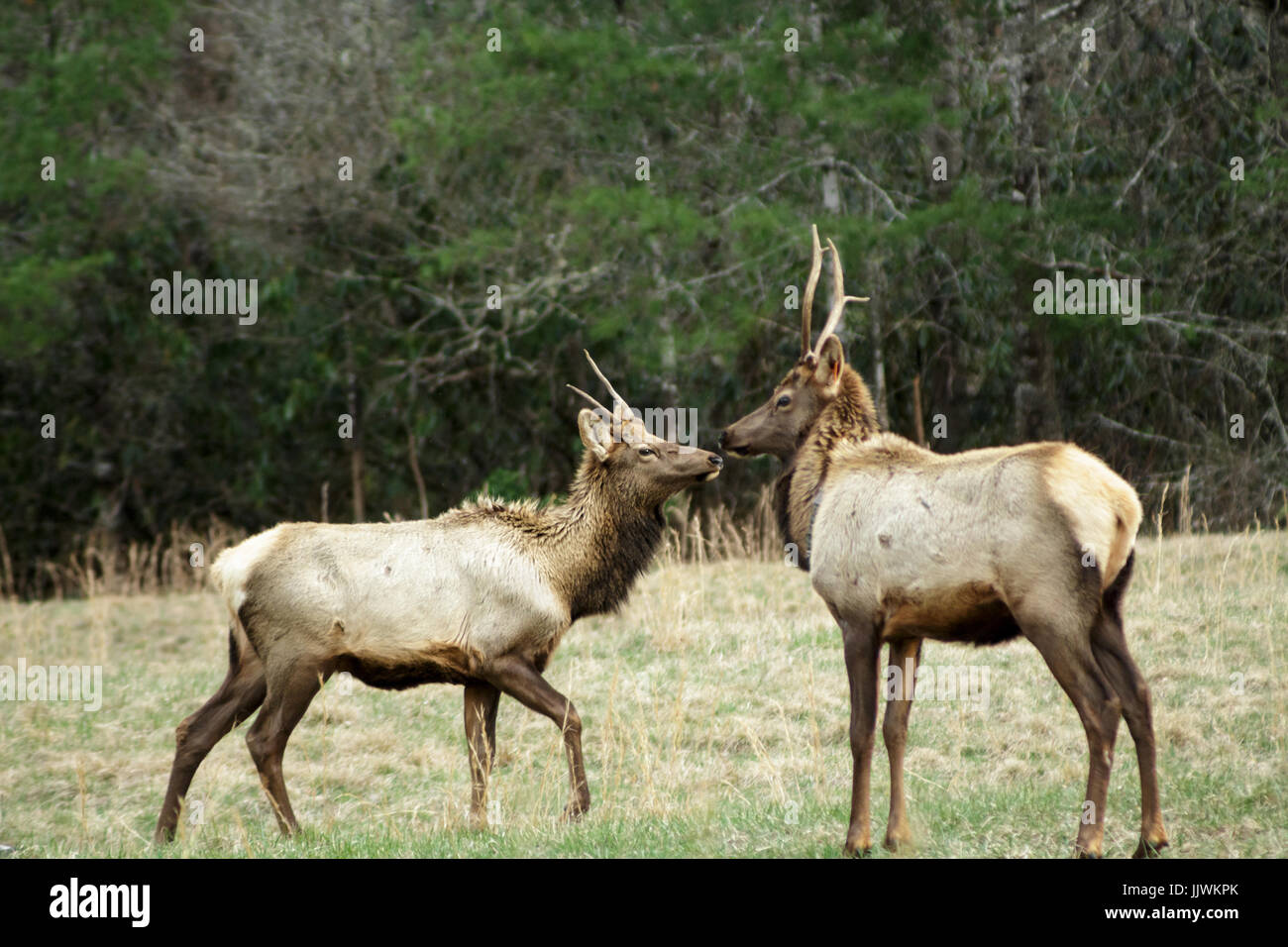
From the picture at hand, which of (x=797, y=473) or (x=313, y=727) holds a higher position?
(x=797, y=473)

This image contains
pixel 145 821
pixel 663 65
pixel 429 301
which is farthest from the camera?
pixel 429 301

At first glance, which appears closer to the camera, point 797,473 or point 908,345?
point 797,473

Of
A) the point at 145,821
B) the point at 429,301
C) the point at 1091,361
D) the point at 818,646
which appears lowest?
the point at 145,821

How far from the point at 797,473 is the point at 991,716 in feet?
9.01

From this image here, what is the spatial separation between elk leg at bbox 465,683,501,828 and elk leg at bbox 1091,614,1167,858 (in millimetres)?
3214

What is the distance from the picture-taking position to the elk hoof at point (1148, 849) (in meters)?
6.00

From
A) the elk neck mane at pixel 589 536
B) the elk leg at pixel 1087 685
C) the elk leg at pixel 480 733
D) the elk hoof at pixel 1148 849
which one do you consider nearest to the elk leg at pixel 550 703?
the elk leg at pixel 480 733

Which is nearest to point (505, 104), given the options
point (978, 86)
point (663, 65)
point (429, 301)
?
Result: point (663, 65)

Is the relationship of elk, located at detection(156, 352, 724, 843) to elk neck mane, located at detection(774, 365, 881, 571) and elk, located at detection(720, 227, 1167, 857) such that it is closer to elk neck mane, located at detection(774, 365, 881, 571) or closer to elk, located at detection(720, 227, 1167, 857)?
elk neck mane, located at detection(774, 365, 881, 571)

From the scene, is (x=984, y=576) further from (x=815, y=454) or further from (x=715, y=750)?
(x=715, y=750)

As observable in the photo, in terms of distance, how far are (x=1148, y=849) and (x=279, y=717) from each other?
4.28m
